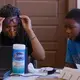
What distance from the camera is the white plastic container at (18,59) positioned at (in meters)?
1.59

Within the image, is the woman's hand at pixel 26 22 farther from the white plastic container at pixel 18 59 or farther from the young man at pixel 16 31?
the white plastic container at pixel 18 59

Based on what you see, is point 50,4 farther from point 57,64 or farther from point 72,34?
point 72,34

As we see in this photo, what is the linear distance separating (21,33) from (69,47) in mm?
413

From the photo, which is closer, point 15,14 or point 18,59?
point 18,59

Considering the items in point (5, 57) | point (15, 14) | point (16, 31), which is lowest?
point (5, 57)

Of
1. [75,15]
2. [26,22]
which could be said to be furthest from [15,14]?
[75,15]

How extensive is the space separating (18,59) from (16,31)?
0.49 m

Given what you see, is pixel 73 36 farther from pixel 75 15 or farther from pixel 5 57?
pixel 5 57

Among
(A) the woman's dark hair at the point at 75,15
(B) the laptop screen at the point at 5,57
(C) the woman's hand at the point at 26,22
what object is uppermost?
(A) the woman's dark hair at the point at 75,15

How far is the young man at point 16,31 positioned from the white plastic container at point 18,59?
436 mm

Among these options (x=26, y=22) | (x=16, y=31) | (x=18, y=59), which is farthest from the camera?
(x=26, y=22)

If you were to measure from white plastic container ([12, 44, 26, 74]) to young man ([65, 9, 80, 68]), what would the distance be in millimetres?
403

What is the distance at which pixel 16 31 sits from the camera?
2041 mm

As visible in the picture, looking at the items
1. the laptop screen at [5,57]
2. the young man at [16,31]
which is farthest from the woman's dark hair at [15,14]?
the laptop screen at [5,57]
